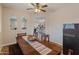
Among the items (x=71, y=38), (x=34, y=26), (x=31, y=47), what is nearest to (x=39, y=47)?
(x=31, y=47)

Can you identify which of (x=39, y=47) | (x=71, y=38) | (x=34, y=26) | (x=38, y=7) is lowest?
(x=39, y=47)

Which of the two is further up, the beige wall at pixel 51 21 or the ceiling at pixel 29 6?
the ceiling at pixel 29 6

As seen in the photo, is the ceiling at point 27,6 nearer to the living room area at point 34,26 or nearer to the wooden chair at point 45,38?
the living room area at point 34,26

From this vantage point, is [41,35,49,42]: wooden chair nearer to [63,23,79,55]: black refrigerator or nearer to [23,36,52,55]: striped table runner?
[23,36,52,55]: striped table runner

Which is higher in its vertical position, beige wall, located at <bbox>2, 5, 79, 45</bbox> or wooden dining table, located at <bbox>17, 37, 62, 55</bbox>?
beige wall, located at <bbox>2, 5, 79, 45</bbox>

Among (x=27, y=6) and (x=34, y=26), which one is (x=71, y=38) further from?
(x=27, y=6)

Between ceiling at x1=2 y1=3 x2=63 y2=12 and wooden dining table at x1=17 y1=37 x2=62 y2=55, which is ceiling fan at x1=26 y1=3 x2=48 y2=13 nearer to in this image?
ceiling at x1=2 y1=3 x2=63 y2=12

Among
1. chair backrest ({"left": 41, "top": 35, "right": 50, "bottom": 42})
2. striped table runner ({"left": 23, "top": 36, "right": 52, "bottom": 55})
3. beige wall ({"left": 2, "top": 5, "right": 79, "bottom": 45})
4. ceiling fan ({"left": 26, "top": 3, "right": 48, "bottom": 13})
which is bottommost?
striped table runner ({"left": 23, "top": 36, "right": 52, "bottom": 55})

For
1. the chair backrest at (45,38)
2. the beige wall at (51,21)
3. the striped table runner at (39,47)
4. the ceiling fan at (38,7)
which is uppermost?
the ceiling fan at (38,7)

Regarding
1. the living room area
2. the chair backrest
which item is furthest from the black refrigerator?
the chair backrest

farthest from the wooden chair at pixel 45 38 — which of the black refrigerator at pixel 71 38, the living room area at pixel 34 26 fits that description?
the black refrigerator at pixel 71 38

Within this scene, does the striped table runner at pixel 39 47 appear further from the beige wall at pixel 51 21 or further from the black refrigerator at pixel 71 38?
the black refrigerator at pixel 71 38

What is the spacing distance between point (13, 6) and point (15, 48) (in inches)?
22.6
